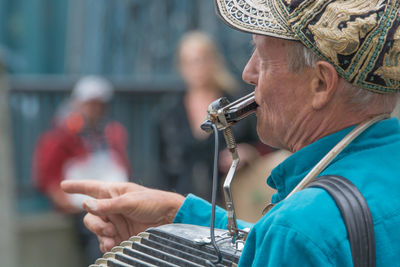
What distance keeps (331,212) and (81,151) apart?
440 cm

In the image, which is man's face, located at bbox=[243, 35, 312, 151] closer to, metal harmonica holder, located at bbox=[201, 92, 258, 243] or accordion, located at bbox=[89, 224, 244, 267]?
metal harmonica holder, located at bbox=[201, 92, 258, 243]

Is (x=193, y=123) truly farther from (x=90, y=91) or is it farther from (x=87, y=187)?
(x=87, y=187)

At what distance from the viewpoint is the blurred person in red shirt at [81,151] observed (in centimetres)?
565

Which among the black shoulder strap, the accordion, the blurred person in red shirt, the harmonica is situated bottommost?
the blurred person in red shirt

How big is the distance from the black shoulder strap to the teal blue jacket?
14mm

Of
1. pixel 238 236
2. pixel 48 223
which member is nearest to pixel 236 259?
pixel 238 236

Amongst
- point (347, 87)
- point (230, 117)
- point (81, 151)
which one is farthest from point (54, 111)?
point (347, 87)

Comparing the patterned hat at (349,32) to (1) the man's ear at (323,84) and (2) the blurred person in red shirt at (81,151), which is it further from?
(2) the blurred person in red shirt at (81,151)

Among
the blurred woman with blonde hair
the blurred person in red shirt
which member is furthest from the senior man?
the blurred person in red shirt

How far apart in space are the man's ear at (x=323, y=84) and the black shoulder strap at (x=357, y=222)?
0.88 feet

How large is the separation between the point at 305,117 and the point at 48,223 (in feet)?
16.0

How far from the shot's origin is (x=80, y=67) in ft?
23.6

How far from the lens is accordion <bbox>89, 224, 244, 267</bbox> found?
1777 millimetres

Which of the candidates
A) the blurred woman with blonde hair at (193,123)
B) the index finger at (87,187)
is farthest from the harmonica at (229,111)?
the blurred woman with blonde hair at (193,123)
